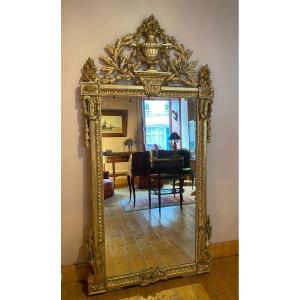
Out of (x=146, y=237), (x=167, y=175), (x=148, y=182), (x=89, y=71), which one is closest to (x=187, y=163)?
(x=167, y=175)

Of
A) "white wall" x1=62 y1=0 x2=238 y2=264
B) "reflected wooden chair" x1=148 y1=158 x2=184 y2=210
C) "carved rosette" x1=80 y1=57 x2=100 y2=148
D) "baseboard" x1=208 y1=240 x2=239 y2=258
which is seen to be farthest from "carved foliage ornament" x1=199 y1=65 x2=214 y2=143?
"baseboard" x1=208 y1=240 x2=239 y2=258

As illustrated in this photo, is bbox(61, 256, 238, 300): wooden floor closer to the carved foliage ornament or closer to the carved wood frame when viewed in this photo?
the carved wood frame

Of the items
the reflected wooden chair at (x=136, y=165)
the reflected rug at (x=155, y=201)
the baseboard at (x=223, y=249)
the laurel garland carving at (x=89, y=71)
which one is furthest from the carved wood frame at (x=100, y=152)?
the reflected wooden chair at (x=136, y=165)

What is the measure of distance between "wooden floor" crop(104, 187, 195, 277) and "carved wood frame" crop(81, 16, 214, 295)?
0.19ft

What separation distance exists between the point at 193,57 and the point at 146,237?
168cm

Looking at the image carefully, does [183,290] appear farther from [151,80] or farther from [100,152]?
[151,80]

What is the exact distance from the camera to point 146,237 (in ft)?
7.18

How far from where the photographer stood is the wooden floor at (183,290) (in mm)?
1901

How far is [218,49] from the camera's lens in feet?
7.54

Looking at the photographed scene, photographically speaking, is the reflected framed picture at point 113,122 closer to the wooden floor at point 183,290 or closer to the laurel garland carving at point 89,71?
the laurel garland carving at point 89,71

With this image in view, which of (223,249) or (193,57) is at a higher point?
(193,57)
